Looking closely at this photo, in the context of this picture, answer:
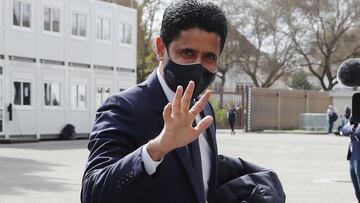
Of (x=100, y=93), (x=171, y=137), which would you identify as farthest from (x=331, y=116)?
(x=171, y=137)

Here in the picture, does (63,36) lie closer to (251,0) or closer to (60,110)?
(60,110)

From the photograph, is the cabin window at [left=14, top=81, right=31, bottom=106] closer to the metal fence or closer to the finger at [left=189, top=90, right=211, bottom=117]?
the metal fence

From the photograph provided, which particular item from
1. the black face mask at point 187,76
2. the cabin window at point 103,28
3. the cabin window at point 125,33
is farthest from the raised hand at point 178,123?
the cabin window at point 125,33

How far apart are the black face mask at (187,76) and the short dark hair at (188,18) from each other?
0.12 metres

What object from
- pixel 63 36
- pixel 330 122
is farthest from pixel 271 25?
pixel 63 36

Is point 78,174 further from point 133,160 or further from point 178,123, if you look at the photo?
point 178,123

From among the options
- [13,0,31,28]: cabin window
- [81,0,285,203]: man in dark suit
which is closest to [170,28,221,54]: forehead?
[81,0,285,203]: man in dark suit

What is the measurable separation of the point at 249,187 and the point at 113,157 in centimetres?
62

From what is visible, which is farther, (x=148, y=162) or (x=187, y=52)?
(x=187, y=52)

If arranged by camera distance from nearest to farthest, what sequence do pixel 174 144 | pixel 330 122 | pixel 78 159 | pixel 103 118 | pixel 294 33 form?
pixel 174 144
pixel 103 118
pixel 78 159
pixel 330 122
pixel 294 33

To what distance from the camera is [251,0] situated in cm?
6050

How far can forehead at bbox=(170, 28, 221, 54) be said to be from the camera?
2.67 m

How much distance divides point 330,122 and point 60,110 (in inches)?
692

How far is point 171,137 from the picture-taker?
2.29 metres
